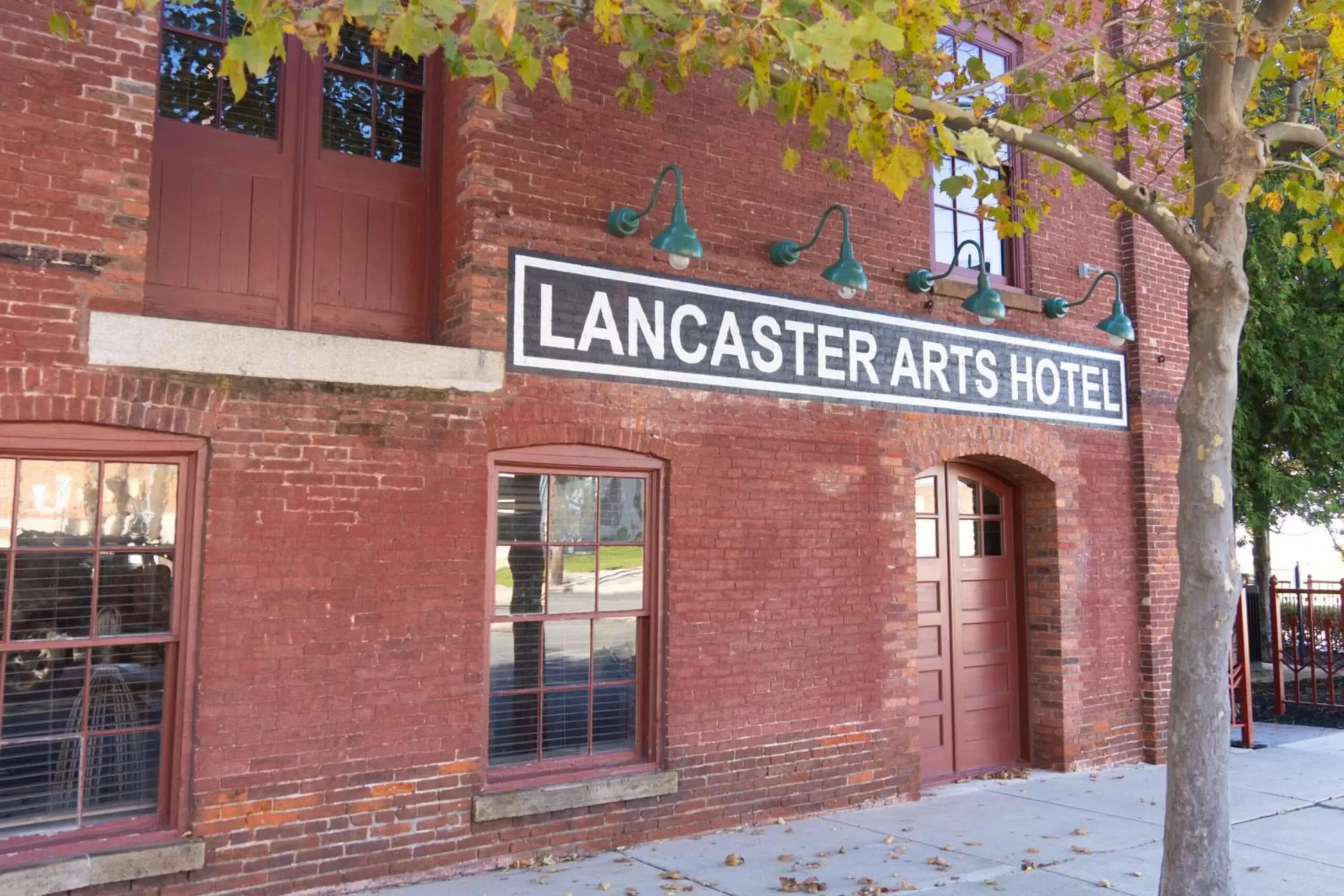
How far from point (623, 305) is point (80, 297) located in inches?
127

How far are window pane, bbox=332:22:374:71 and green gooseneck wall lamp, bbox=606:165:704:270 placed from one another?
1.82 meters

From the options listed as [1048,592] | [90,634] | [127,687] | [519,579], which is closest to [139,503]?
[90,634]

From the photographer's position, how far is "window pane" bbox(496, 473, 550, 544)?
687 cm

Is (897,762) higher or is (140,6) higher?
(140,6)

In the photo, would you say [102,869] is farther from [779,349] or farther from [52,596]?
[779,349]

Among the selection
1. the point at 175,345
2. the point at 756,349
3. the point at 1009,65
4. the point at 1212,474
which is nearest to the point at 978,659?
the point at 756,349

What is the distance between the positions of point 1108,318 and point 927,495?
259 centimetres

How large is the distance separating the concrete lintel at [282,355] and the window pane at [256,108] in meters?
1.27

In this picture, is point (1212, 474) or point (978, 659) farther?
point (978, 659)

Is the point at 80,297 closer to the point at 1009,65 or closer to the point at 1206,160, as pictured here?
the point at 1206,160

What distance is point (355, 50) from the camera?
6941 millimetres

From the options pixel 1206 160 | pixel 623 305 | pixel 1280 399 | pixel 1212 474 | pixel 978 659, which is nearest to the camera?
pixel 1212 474

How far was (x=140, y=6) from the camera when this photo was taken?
19.0ft

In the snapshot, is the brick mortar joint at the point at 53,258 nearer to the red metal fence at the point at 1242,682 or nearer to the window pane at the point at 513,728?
the window pane at the point at 513,728
